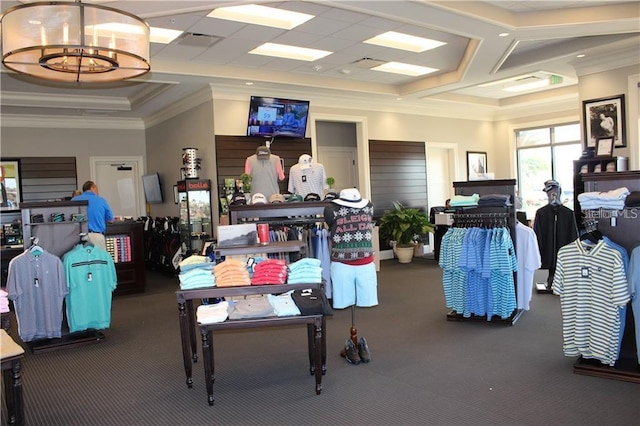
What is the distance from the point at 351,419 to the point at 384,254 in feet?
25.3

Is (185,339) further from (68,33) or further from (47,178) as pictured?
(47,178)

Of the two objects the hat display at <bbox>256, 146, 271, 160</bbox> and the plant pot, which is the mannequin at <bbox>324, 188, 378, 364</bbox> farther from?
the plant pot

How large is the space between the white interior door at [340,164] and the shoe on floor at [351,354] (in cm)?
685

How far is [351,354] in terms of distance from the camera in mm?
4340

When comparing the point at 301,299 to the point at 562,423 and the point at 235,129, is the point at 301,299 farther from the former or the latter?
the point at 235,129

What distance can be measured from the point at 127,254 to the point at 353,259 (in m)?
5.01

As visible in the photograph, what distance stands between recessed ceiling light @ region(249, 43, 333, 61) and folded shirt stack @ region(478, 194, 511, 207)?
3.60m

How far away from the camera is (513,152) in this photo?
13055 mm

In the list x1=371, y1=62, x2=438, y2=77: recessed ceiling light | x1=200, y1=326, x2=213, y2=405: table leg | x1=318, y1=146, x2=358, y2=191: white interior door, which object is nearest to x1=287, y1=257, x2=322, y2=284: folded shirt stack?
x1=200, y1=326, x2=213, y2=405: table leg

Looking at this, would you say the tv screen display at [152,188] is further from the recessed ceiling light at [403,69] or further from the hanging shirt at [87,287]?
the hanging shirt at [87,287]

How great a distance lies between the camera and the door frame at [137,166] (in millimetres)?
11000

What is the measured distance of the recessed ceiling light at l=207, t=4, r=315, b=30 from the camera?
19.6 feet

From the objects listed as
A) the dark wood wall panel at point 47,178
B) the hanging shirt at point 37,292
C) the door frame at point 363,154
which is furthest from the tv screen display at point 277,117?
the hanging shirt at point 37,292

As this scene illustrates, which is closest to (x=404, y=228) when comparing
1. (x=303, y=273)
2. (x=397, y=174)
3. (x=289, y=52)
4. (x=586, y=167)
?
(x=397, y=174)
